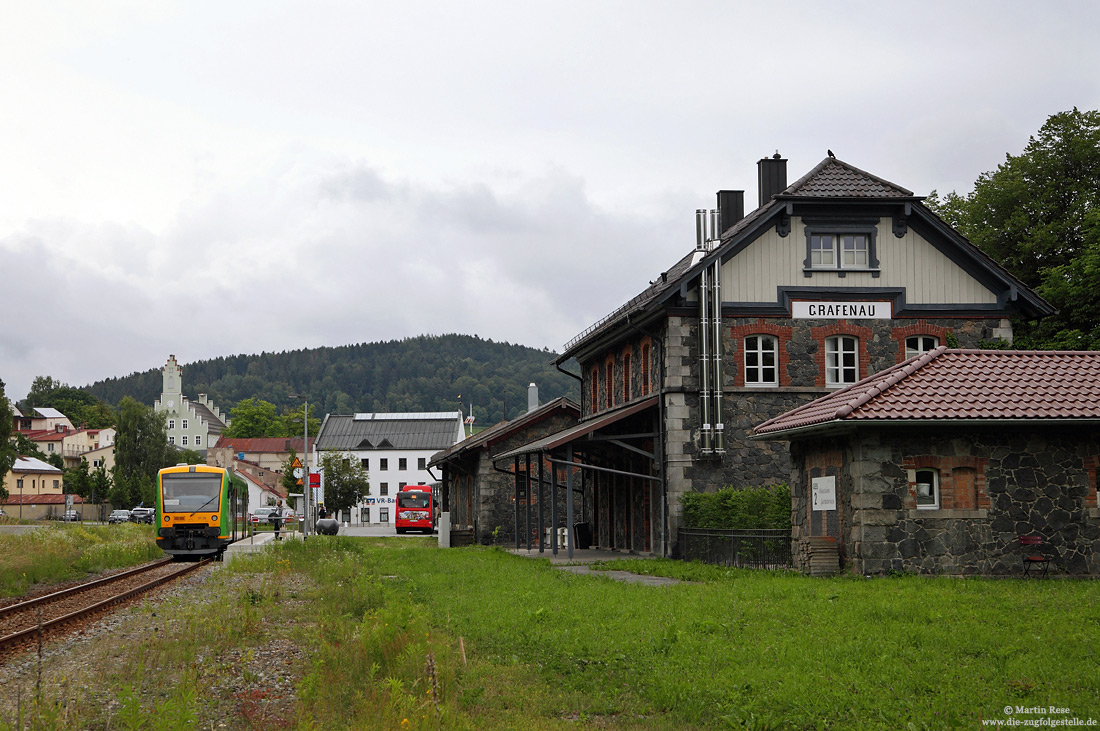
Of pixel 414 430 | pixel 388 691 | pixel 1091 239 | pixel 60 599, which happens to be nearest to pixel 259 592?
pixel 60 599

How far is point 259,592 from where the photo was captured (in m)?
18.6

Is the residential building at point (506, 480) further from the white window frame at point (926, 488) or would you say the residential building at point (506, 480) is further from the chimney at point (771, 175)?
the white window frame at point (926, 488)

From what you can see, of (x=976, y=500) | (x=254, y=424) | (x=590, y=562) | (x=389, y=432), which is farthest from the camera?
(x=254, y=424)

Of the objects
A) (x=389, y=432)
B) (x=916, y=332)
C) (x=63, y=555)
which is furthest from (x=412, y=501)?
(x=916, y=332)

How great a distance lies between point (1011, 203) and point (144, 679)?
3572 cm

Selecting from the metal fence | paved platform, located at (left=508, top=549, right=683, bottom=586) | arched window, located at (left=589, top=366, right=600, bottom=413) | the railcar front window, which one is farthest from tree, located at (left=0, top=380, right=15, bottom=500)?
the metal fence

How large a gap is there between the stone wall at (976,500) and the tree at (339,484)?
63.8 m

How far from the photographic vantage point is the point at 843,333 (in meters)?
28.0

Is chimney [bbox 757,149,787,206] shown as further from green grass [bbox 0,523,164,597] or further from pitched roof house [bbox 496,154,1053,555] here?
green grass [bbox 0,523,164,597]

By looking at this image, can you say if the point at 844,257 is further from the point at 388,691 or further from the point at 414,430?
the point at 414,430

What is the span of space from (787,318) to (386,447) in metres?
83.9

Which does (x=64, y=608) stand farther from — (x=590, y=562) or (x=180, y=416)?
(x=180, y=416)

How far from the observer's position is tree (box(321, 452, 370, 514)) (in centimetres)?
8012

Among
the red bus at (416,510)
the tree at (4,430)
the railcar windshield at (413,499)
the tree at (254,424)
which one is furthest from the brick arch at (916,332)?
the tree at (254,424)
